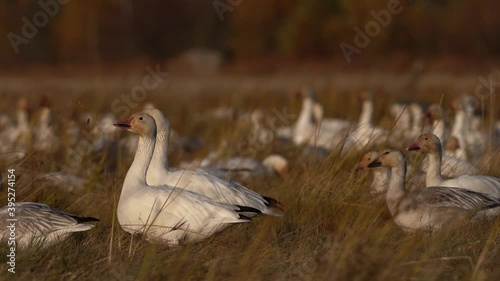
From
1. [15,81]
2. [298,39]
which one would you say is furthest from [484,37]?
[15,81]

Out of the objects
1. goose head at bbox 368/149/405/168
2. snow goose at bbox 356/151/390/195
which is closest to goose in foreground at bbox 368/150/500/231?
goose head at bbox 368/149/405/168

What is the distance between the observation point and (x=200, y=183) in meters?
6.71

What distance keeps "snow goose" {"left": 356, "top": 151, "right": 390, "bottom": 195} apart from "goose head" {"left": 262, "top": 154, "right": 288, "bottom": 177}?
2.29 metres

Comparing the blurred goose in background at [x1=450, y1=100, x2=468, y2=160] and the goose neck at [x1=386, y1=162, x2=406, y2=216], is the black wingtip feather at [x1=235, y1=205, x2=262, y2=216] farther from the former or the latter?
the blurred goose in background at [x1=450, y1=100, x2=468, y2=160]

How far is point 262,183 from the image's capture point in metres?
8.77

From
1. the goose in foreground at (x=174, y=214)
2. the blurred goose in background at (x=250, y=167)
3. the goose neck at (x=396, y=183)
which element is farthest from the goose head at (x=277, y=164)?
the goose in foreground at (x=174, y=214)

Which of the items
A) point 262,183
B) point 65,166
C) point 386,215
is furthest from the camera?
point 65,166

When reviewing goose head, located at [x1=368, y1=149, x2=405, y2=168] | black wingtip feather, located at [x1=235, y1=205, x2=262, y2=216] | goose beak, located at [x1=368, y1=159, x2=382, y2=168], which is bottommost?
black wingtip feather, located at [x1=235, y1=205, x2=262, y2=216]

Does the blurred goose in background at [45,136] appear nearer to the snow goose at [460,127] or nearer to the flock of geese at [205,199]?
the flock of geese at [205,199]

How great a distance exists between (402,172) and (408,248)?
1.82 meters

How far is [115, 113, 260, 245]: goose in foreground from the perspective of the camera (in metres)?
5.89

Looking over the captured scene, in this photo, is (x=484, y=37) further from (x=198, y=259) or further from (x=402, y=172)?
(x=198, y=259)

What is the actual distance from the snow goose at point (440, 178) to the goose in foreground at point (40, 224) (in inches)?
109

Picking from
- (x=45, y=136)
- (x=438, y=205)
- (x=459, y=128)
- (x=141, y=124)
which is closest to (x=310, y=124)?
(x=459, y=128)
